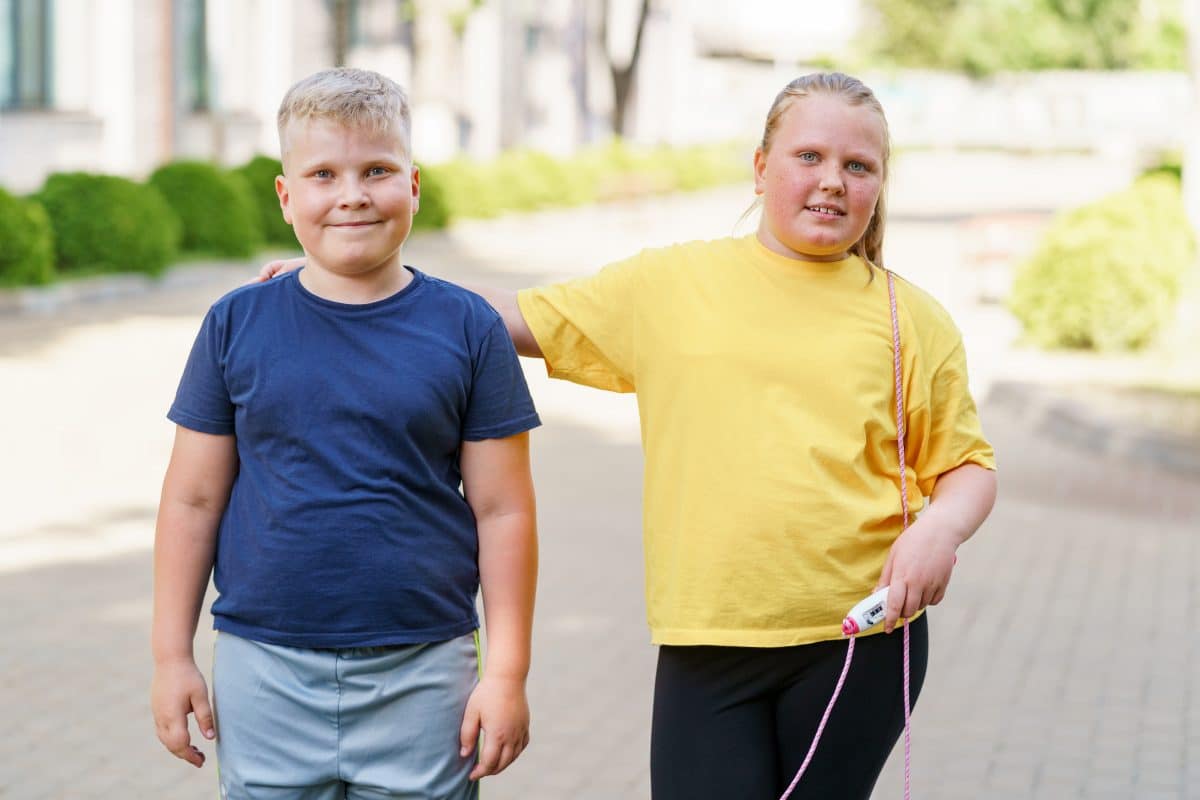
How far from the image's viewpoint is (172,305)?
16.3 meters

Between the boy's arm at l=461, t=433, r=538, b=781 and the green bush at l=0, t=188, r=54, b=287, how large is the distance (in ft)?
43.1

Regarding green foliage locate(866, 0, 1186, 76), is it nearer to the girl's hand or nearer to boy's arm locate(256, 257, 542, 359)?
boy's arm locate(256, 257, 542, 359)

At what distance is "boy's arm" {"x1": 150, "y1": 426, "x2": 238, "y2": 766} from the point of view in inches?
101

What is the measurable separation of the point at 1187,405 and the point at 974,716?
7071 mm

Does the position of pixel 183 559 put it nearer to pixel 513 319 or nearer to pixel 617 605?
pixel 513 319

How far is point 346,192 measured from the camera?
250 centimetres

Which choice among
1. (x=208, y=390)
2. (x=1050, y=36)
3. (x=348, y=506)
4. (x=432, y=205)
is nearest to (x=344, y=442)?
(x=348, y=506)

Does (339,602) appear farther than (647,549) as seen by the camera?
No

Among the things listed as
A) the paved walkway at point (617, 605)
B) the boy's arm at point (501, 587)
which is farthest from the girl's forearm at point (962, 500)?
the paved walkway at point (617, 605)

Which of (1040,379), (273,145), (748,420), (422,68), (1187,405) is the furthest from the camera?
(422,68)

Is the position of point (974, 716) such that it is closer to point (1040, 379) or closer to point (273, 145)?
point (1040, 379)

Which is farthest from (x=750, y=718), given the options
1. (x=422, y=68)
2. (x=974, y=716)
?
(x=422, y=68)

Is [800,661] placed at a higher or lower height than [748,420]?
lower

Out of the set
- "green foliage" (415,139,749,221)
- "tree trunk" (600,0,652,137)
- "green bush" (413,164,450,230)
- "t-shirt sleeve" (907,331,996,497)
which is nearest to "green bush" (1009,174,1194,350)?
"green foliage" (415,139,749,221)
